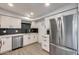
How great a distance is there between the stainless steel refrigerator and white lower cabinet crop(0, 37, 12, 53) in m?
1.89

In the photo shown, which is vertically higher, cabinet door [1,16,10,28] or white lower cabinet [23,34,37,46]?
cabinet door [1,16,10,28]

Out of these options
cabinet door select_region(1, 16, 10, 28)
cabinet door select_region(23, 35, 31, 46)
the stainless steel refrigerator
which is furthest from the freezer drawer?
cabinet door select_region(1, 16, 10, 28)

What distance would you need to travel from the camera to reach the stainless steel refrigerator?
6.83ft

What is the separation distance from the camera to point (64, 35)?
91.5 inches

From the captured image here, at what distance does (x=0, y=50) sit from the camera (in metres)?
3.09

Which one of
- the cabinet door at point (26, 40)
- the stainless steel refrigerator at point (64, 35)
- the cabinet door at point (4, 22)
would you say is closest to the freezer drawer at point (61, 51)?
the stainless steel refrigerator at point (64, 35)

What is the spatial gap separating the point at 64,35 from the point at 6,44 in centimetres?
238

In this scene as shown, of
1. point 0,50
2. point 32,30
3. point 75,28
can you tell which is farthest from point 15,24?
point 75,28

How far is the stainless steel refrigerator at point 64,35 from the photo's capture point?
2.08 meters

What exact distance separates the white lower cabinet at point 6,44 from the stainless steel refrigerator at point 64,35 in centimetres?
189

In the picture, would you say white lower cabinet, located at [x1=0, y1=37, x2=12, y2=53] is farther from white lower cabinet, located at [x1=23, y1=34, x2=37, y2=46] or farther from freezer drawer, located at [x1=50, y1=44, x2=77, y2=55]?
freezer drawer, located at [x1=50, y1=44, x2=77, y2=55]

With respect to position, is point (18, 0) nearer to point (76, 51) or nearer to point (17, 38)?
point (76, 51)

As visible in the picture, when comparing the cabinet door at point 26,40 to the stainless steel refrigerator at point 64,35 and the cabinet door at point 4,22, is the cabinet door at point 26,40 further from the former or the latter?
the stainless steel refrigerator at point 64,35

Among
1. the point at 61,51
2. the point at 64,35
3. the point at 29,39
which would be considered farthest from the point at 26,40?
the point at 64,35
